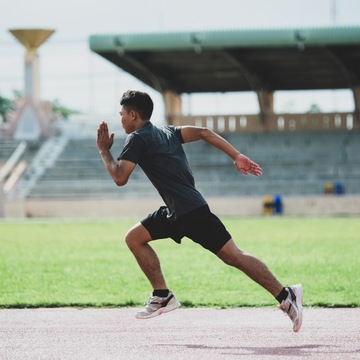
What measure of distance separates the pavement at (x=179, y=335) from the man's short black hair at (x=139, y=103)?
5.95 ft

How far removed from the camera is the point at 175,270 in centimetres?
1557

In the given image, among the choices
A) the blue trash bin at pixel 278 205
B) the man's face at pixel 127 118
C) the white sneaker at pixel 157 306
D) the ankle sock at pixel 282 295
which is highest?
the man's face at pixel 127 118

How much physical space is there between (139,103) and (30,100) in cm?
4564

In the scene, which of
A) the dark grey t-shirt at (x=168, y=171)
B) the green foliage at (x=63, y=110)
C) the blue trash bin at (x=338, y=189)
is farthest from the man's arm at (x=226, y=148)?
the green foliage at (x=63, y=110)

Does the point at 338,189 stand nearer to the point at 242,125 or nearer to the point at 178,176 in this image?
the point at 242,125

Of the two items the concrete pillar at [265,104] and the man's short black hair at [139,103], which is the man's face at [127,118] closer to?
the man's short black hair at [139,103]

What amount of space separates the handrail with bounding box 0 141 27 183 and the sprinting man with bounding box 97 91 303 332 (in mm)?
36473

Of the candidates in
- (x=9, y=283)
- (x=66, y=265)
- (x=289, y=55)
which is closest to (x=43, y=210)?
(x=289, y=55)

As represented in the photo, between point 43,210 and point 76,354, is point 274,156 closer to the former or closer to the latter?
point 43,210

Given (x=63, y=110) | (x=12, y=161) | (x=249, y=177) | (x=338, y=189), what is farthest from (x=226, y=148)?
(x=63, y=110)

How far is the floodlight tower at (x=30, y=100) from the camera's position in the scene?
173 ft

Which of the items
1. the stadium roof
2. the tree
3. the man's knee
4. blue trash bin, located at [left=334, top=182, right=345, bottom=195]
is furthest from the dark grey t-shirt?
the tree

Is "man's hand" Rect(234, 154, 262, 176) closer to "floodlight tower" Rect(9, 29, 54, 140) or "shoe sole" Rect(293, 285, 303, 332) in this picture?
"shoe sole" Rect(293, 285, 303, 332)

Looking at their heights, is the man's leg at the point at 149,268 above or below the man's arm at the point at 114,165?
below
